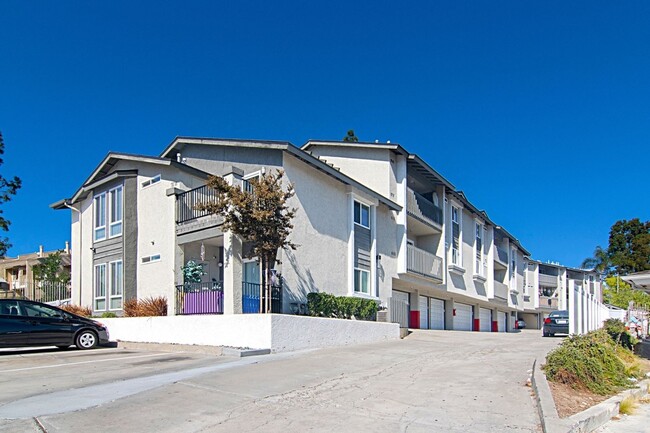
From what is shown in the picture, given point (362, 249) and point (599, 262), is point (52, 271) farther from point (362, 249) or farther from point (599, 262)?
point (599, 262)

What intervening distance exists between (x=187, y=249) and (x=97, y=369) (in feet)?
28.4

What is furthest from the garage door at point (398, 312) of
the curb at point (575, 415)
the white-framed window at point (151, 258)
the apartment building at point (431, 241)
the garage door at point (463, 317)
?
the curb at point (575, 415)

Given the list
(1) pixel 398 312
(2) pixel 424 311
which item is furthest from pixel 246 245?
(2) pixel 424 311

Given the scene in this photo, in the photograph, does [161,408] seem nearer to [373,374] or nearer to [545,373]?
[373,374]

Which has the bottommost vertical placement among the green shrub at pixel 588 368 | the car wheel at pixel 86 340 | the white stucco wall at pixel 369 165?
the car wheel at pixel 86 340

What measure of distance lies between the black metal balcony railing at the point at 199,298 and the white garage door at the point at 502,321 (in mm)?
33371

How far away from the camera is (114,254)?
22.9 metres

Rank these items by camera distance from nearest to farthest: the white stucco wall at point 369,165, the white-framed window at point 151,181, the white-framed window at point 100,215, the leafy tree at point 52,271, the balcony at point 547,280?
the white-framed window at point 151,181 → the white-framed window at point 100,215 → the white stucco wall at point 369,165 → the leafy tree at point 52,271 → the balcony at point 547,280

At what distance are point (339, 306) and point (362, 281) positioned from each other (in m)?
3.85

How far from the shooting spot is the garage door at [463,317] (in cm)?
3697

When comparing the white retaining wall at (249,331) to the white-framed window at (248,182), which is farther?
the white-framed window at (248,182)

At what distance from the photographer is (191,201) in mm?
20172

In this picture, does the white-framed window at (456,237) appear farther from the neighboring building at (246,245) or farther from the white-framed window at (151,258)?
the white-framed window at (151,258)

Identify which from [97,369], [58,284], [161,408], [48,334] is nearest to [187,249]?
[48,334]
